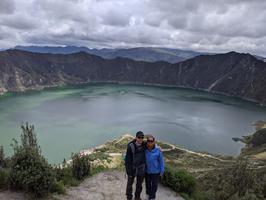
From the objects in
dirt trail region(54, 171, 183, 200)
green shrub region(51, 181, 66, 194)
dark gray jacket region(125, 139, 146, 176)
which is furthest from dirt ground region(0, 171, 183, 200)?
dark gray jacket region(125, 139, 146, 176)

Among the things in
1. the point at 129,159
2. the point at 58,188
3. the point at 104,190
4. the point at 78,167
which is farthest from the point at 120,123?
the point at 129,159

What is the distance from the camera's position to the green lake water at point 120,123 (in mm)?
84000

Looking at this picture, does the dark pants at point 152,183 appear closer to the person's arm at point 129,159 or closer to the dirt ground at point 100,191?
the person's arm at point 129,159

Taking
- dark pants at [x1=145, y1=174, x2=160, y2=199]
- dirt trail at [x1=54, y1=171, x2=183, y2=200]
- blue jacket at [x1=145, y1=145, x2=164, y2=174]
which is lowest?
dirt trail at [x1=54, y1=171, x2=183, y2=200]

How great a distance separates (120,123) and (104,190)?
97.6 meters

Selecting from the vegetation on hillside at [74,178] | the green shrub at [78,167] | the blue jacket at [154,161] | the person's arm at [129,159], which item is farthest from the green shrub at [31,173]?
the blue jacket at [154,161]

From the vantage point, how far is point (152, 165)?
11.8m

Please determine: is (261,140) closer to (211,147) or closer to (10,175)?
(211,147)

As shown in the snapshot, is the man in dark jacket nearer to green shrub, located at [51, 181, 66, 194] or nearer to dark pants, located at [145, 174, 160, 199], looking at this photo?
dark pants, located at [145, 174, 160, 199]

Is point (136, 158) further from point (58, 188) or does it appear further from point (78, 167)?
point (78, 167)

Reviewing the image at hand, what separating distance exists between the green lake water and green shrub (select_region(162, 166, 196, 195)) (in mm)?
53797

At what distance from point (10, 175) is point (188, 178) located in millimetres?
8113

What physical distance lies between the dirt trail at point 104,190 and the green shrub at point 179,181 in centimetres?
40

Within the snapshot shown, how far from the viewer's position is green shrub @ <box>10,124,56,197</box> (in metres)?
12.1
